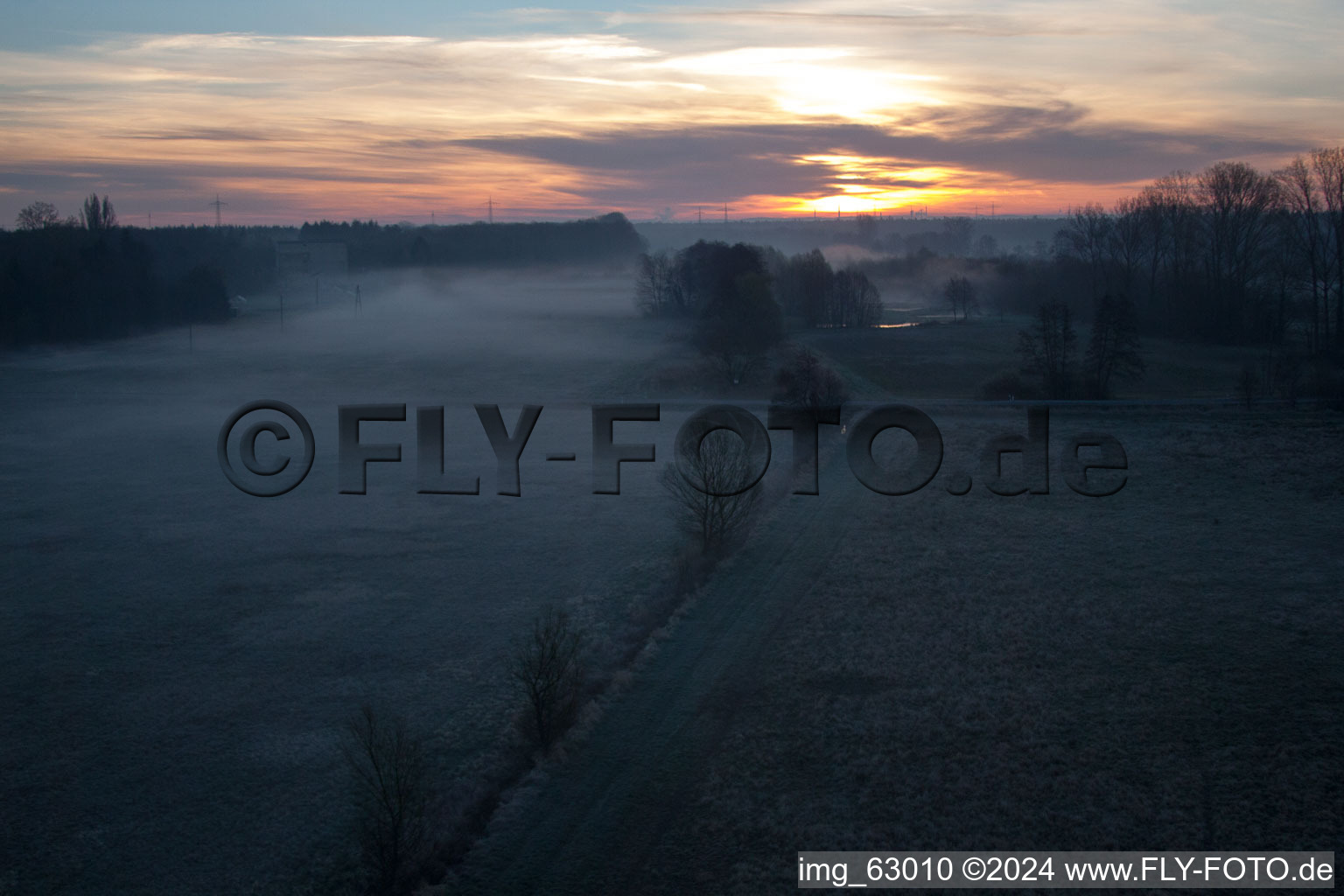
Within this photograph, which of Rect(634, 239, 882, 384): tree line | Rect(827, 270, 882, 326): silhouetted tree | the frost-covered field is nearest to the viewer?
the frost-covered field

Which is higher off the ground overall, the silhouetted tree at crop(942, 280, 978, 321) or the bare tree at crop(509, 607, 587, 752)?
the silhouetted tree at crop(942, 280, 978, 321)

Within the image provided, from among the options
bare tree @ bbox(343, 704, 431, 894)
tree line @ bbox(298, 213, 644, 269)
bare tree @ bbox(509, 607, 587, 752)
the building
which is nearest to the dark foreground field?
bare tree @ bbox(509, 607, 587, 752)

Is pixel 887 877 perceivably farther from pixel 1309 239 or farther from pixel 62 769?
pixel 1309 239

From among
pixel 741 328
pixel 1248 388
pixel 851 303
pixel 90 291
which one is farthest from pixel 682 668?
pixel 90 291

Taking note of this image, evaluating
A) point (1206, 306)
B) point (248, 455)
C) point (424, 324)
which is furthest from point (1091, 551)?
point (424, 324)

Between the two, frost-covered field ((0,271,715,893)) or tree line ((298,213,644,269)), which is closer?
frost-covered field ((0,271,715,893))

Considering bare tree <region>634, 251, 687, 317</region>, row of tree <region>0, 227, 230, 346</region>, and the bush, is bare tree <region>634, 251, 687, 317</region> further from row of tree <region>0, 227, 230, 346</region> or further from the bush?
the bush
